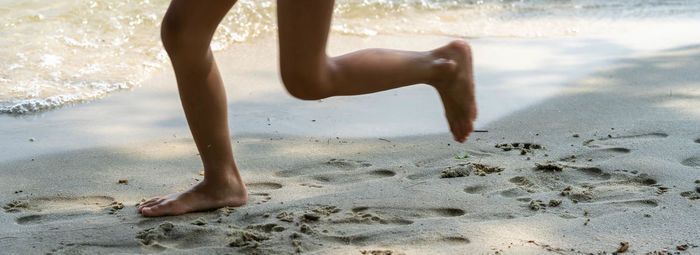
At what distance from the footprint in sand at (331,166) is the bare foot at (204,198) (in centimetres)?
38

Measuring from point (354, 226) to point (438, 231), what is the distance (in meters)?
0.26

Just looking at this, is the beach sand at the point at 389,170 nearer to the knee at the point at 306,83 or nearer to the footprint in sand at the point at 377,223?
the footprint in sand at the point at 377,223

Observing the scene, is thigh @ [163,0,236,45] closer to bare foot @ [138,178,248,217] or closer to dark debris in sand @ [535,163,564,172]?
bare foot @ [138,178,248,217]

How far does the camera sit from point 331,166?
305 centimetres

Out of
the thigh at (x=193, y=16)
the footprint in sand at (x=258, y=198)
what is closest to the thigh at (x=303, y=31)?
the thigh at (x=193, y=16)

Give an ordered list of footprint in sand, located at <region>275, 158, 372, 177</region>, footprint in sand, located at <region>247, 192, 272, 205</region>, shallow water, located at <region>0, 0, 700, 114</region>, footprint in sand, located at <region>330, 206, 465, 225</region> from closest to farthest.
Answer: footprint in sand, located at <region>330, 206, 465, 225</region> < footprint in sand, located at <region>247, 192, 272, 205</region> < footprint in sand, located at <region>275, 158, 372, 177</region> < shallow water, located at <region>0, 0, 700, 114</region>

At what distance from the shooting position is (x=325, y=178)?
2.90m

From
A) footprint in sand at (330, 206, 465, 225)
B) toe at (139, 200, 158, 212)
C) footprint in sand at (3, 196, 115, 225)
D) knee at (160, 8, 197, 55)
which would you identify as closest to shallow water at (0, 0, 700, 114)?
footprint in sand at (3, 196, 115, 225)

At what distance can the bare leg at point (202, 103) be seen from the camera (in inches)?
89.7

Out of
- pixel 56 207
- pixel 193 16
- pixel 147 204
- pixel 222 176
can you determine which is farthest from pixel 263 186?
pixel 193 16

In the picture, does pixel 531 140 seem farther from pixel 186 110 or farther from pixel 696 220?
pixel 186 110

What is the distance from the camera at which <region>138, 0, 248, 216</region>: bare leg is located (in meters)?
2.28

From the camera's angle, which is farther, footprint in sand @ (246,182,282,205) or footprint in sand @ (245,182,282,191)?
footprint in sand @ (245,182,282,191)

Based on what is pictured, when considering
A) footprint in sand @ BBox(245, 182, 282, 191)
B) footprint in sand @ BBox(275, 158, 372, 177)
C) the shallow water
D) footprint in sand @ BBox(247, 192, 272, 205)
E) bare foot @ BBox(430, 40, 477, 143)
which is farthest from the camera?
the shallow water
